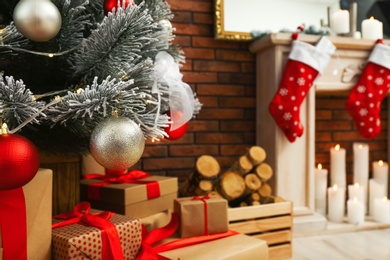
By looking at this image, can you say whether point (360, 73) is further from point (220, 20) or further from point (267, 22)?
point (220, 20)

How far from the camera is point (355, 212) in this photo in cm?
202

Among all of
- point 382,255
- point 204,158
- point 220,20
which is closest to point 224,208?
point 204,158

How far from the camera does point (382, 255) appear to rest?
1.58 meters

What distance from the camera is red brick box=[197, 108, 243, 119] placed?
216 centimetres

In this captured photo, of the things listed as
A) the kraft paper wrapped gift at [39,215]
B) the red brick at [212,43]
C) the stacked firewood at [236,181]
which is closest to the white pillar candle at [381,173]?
the stacked firewood at [236,181]

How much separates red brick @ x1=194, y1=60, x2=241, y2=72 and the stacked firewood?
62cm

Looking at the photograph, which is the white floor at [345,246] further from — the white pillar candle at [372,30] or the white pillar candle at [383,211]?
the white pillar candle at [372,30]

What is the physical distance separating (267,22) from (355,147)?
0.92m

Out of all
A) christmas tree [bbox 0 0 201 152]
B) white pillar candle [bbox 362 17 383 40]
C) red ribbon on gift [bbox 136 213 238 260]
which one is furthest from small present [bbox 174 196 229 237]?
white pillar candle [bbox 362 17 383 40]

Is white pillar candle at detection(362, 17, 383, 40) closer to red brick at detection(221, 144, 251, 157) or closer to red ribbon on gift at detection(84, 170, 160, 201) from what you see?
red brick at detection(221, 144, 251, 157)

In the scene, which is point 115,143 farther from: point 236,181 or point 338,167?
point 338,167

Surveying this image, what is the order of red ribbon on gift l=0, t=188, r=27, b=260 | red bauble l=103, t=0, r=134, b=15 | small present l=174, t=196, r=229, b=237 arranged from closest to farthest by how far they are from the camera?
red ribbon on gift l=0, t=188, r=27, b=260 → red bauble l=103, t=0, r=134, b=15 → small present l=174, t=196, r=229, b=237

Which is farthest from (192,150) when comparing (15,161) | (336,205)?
(15,161)

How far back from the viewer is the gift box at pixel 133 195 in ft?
4.27
